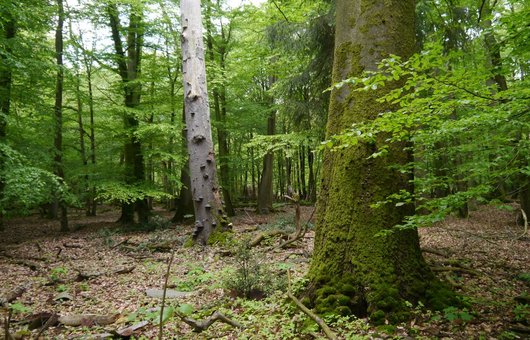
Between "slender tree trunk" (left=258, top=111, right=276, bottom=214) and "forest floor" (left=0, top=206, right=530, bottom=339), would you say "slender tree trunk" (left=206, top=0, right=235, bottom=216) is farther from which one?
"forest floor" (left=0, top=206, right=530, bottom=339)

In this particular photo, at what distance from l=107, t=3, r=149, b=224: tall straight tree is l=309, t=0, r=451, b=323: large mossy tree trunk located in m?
9.58

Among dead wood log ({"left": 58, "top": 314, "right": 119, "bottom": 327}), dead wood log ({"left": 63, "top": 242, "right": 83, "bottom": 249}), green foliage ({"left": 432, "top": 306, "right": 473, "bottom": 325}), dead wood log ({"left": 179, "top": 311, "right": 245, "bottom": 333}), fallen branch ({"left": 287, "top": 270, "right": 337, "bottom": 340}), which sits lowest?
dead wood log ({"left": 58, "top": 314, "right": 119, "bottom": 327})

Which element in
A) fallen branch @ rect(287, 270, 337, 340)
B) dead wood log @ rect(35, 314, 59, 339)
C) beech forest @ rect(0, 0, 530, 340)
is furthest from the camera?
beech forest @ rect(0, 0, 530, 340)

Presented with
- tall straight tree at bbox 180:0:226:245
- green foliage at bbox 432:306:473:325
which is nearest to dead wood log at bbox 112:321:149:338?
green foliage at bbox 432:306:473:325

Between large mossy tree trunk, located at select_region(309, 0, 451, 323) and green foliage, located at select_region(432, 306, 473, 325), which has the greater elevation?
large mossy tree trunk, located at select_region(309, 0, 451, 323)

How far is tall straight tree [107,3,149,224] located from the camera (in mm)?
12273

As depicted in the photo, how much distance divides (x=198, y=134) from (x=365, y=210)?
218 inches

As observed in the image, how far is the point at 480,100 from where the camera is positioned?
244 cm

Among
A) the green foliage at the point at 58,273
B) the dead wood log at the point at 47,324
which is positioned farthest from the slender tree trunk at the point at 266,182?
the dead wood log at the point at 47,324

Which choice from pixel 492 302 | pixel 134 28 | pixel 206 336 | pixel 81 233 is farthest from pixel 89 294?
pixel 134 28

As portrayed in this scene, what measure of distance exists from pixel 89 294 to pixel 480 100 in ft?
18.6

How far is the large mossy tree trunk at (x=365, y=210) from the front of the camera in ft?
11.2

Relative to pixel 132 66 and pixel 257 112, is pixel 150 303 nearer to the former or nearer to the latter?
pixel 132 66

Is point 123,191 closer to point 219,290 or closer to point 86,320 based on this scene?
point 219,290
